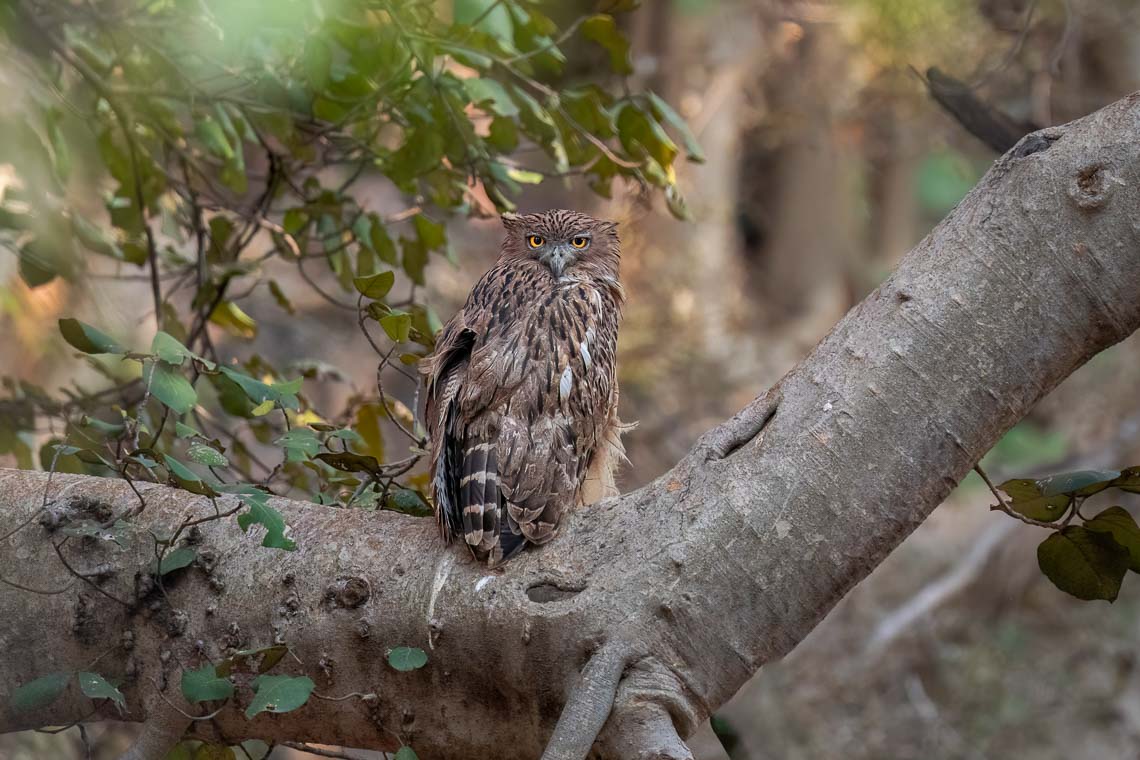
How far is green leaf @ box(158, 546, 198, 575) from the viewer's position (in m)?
2.09

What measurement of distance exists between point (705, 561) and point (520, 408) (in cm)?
74

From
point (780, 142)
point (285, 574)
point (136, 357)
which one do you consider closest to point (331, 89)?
point (136, 357)

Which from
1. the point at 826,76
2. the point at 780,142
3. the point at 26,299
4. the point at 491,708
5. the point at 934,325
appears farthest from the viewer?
the point at 780,142

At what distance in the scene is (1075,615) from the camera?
24.0ft

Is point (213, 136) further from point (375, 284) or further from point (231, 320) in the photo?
point (375, 284)

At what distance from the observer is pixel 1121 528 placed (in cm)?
201

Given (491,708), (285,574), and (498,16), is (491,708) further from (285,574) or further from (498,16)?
(498,16)

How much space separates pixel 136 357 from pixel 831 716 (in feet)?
18.4

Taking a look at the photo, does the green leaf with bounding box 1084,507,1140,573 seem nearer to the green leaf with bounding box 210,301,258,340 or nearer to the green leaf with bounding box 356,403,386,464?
the green leaf with bounding box 356,403,386,464

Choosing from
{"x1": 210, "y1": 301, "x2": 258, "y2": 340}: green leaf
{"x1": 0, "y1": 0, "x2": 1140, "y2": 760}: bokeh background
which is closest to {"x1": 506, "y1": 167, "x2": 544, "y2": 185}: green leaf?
{"x1": 210, "y1": 301, "x2": 258, "y2": 340}: green leaf

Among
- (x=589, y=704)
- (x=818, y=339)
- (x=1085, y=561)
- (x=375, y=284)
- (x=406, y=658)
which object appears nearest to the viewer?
(x=589, y=704)

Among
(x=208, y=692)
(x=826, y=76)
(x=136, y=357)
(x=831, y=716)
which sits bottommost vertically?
(x=208, y=692)

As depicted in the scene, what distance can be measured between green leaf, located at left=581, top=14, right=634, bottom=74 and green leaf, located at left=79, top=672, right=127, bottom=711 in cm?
167

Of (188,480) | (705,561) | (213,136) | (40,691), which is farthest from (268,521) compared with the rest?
(213,136)
